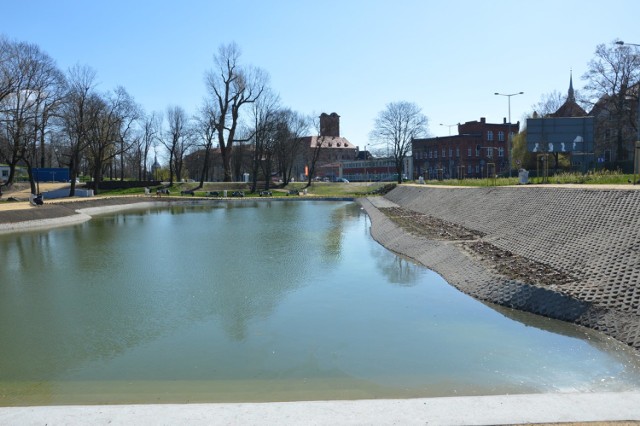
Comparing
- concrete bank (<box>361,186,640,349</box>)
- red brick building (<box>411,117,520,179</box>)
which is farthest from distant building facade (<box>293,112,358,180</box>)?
concrete bank (<box>361,186,640,349</box>)

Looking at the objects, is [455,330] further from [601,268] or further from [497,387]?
[601,268]

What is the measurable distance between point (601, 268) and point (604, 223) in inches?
118

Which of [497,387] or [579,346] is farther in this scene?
[579,346]

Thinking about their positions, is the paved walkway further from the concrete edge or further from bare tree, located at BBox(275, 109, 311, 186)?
bare tree, located at BBox(275, 109, 311, 186)

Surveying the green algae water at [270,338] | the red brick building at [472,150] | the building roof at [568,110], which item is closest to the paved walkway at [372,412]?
the green algae water at [270,338]

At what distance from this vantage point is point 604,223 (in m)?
13.4

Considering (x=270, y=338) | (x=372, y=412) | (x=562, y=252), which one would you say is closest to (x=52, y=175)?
(x=270, y=338)

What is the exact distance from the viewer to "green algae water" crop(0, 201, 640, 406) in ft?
23.9

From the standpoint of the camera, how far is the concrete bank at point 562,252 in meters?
9.72

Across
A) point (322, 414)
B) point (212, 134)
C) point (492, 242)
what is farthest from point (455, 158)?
point (322, 414)

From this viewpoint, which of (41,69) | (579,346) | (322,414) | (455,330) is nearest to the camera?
(322,414)

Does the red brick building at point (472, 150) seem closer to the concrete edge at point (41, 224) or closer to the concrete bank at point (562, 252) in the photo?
the concrete edge at point (41, 224)

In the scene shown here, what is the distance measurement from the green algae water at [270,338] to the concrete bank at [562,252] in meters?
0.52

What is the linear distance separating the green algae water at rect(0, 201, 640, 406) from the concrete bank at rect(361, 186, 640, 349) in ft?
1.70
